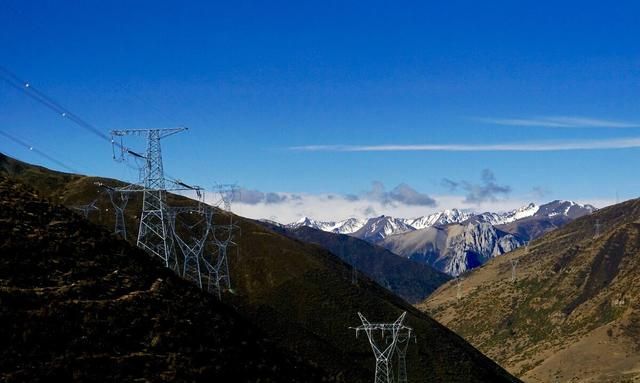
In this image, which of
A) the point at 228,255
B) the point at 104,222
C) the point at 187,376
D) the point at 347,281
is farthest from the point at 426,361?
the point at 187,376

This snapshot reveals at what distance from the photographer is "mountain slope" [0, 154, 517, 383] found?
426 feet

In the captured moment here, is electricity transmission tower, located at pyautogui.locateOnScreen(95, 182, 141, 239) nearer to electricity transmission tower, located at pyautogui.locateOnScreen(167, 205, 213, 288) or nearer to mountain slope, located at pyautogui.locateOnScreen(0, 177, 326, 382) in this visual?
electricity transmission tower, located at pyautogui.locateOnScreen(167, 205, 213, 288)

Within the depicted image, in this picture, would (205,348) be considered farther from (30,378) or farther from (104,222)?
(104,222)

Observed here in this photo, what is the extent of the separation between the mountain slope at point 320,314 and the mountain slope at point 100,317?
204 feet

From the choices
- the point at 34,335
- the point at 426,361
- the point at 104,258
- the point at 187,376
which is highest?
the point at 104,258

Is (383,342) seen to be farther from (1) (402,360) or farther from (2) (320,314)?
(2) (320,314)

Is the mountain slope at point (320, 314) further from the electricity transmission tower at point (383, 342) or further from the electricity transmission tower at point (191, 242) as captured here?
the electricity transmission tower at point (191, 242)

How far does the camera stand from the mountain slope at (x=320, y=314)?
426 ft

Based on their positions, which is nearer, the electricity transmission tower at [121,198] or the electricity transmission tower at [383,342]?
the electricity transmission tower at [383,342]

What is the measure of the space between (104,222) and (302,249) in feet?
184

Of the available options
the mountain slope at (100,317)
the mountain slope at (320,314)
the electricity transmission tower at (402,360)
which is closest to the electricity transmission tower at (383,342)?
the electricity transmission tower at (402,360)

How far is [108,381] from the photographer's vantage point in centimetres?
4141

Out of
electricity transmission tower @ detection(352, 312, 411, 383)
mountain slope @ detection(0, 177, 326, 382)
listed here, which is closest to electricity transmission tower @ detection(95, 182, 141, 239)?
mountain slope @ detection(0, 177, 326, 382)

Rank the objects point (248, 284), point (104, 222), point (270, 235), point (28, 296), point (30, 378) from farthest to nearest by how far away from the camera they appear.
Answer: point (270, 235) → point (104, 222) → point (248, 284) → point (28, 296) → point (30, 378)
